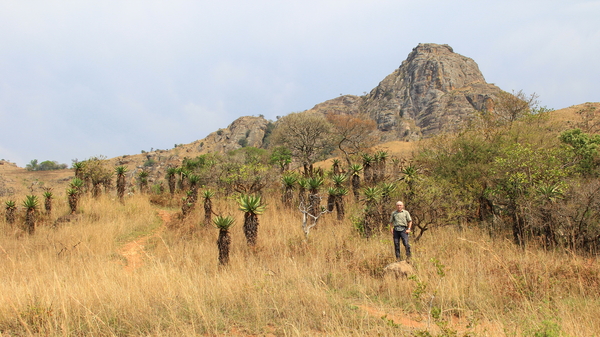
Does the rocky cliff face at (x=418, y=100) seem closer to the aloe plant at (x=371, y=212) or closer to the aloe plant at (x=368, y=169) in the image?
the aloe plant at (x=368, y=169)

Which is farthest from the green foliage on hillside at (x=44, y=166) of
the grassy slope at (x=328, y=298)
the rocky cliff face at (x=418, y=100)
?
the grassy slope at (x=328, y=298)

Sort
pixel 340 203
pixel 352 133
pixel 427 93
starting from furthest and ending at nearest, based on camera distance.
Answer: pixel 427 93 < pixel 352 133 < pixel 340 203

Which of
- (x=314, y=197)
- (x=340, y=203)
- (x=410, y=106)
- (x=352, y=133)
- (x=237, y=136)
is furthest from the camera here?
(x=410, y=106)

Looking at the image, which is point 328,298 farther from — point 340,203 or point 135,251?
point 135,251

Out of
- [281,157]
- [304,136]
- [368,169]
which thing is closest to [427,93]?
[304,136]

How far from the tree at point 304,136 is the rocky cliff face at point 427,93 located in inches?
1846

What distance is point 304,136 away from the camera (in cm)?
3198

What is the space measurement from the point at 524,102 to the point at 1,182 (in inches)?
1660

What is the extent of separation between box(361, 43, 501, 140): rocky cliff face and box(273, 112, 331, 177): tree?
46885 millimetres

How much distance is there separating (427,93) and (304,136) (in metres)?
70.9

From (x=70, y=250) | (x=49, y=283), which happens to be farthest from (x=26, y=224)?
(x=49, y=283)

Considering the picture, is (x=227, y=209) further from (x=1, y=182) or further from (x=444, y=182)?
(x=1, y=182)

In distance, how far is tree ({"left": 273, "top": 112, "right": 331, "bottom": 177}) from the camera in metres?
31.9

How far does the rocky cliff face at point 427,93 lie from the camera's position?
258ft
